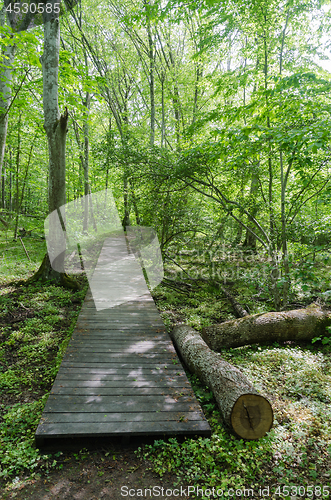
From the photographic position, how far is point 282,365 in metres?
4.61

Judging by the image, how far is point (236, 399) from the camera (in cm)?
305

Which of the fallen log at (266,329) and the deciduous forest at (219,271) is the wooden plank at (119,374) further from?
the fallen log at (266,329)

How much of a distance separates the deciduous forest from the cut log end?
111 mm

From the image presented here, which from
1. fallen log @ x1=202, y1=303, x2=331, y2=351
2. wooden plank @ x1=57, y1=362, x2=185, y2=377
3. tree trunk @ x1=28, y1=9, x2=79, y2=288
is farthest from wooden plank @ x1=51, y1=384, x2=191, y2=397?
tree trunk @ x1=28, y1=9, x2=79, y2=288

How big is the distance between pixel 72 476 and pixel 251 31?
9686mm

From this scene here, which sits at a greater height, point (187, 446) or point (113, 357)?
point (113, 357)

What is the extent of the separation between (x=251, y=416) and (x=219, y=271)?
773cm

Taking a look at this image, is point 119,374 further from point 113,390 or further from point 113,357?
point 113,357

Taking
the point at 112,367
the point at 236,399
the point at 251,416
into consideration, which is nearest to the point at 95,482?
the point at 112,367

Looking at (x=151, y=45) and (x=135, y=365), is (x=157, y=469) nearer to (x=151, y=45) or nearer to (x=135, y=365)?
(x=135, y=365)

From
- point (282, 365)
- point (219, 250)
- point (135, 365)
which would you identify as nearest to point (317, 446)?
point (282, 365)

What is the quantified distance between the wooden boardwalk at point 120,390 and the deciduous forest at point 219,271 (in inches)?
10.6

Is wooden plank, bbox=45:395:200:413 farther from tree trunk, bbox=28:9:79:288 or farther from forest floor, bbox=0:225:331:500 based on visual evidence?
tree trunk, bbox=28:9:79:288

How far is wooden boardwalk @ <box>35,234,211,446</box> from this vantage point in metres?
2.87
